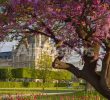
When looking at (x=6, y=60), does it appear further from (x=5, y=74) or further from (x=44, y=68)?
→ (x=44, y=68)

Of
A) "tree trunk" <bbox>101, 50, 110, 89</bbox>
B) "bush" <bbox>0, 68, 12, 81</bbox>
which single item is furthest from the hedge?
"tree trunk" <bbox>101, 50, 110, 89</bbox>

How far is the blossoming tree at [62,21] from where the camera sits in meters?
9.19

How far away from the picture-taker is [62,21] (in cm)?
964

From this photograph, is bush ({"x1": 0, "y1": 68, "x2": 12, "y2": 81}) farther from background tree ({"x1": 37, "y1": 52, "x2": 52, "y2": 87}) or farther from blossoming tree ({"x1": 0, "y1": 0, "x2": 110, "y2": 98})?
blossoming tree ({"x1": 0, "y1": 0, "x2": 110, "y2": 98})

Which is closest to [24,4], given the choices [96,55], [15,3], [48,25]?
[15,3]

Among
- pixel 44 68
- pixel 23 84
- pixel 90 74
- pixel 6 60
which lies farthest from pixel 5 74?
pixel 90 74

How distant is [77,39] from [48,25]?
3.18 ft

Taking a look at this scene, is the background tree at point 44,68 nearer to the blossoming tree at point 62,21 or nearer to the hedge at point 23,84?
the hedge at point 23,84

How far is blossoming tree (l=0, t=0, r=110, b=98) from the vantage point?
9190mm

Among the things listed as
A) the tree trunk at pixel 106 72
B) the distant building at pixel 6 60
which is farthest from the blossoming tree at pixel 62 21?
the distant building at pixel 6 60

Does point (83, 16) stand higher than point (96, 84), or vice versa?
point (83, 16)

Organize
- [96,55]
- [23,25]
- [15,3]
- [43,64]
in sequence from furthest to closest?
[43,64], [96,55], [23,25], [15,3]

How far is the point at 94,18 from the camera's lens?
9.54 meters

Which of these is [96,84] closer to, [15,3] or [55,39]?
[55,39]
